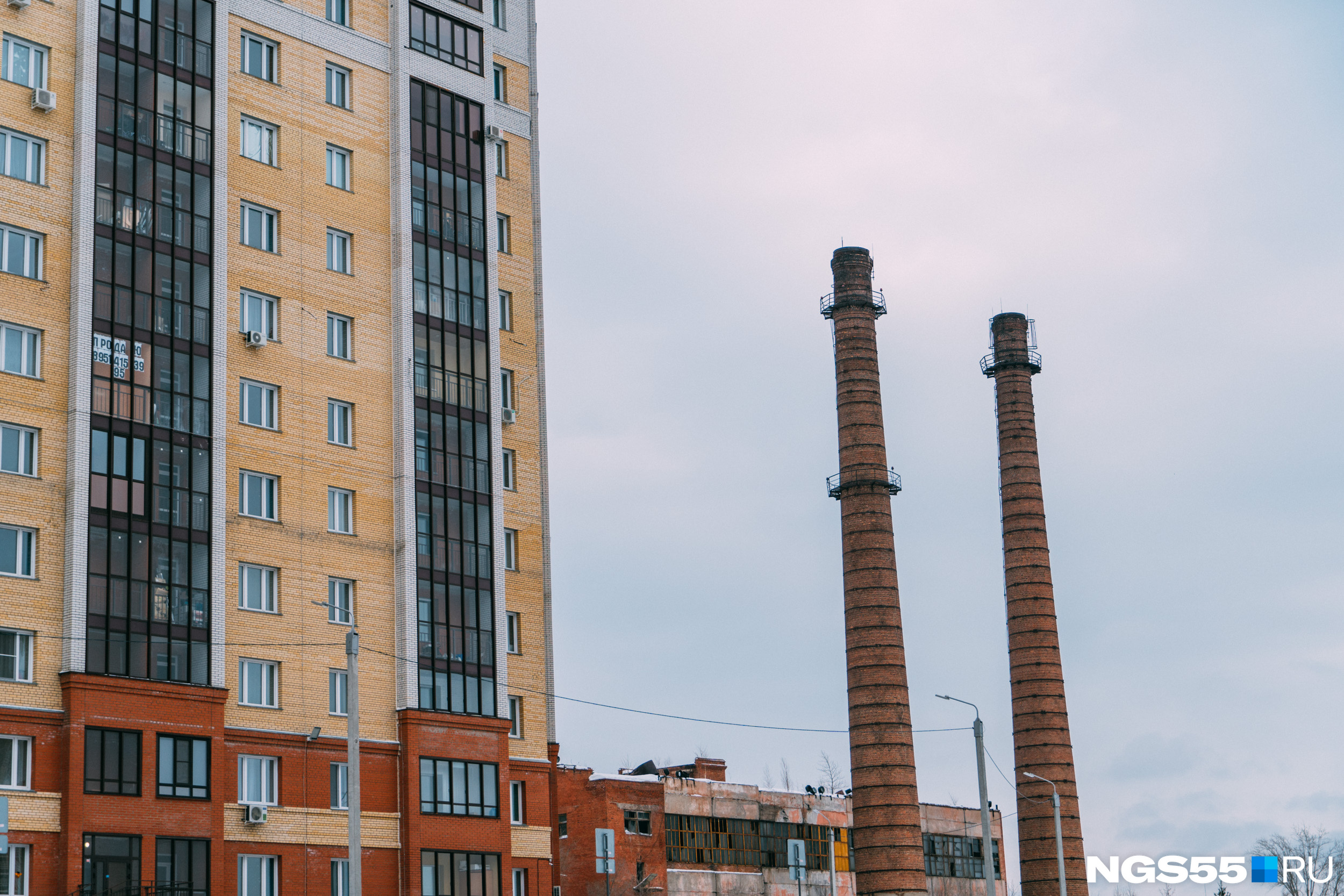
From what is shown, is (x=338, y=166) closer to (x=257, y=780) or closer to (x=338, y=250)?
(x=338, y=250)

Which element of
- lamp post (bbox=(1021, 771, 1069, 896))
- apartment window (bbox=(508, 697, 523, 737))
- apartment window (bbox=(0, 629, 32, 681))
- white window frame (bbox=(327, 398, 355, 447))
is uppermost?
white window frame (bbox=(327, 398, 355, 447))

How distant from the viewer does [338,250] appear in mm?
54156

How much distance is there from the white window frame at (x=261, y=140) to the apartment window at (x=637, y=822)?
39.1 meters

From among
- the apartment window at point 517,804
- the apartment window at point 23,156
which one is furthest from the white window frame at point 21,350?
the apartment window at point 517,804

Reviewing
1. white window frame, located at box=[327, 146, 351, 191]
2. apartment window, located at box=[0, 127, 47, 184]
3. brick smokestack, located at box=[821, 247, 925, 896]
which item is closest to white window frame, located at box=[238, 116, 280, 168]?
white window frame, located at box=[327, 146, 351, 191]

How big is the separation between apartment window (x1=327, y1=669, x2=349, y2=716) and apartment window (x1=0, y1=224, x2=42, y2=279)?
A: 47.0 feet

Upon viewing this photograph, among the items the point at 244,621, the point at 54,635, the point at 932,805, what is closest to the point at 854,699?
the point at 932,805

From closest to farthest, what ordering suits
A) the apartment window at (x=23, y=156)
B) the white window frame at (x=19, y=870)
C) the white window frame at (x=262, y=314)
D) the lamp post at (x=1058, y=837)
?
the white window frame at (x=19, y=870)
the apartment window at (x=23, y=156)
the white window frame at (x=262, y=314)
the lamp post at (x=1058, y=837)

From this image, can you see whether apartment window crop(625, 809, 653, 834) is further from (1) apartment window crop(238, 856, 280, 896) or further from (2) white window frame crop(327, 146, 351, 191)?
(2) white window frame crop(327, 146, 351, 191)

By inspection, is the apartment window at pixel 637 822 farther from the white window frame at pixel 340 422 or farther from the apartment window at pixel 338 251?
the apartment window at pixel 338 251

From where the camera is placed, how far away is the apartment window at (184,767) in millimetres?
44719

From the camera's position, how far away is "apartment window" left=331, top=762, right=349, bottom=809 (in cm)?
4950

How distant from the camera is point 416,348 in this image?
2162 inches

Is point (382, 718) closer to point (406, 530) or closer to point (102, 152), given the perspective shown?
point (406, 530)
